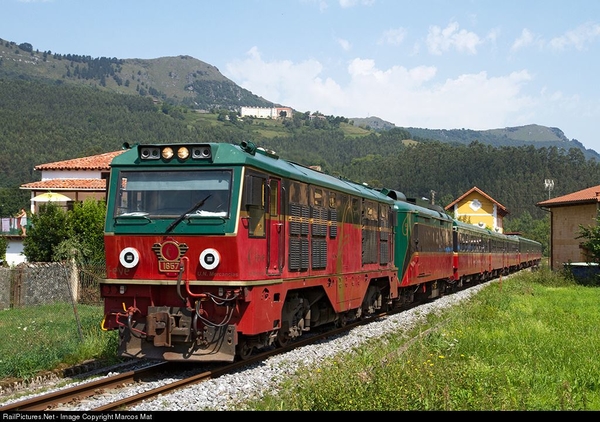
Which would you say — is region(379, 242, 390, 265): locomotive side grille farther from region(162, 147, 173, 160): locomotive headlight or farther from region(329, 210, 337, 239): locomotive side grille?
region(162, 147, 173, 160): locomotive headlight

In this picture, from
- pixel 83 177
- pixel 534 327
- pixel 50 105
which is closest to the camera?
pixel 534 327

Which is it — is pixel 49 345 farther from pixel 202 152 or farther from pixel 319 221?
pixel 319 221

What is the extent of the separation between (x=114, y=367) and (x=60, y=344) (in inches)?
108

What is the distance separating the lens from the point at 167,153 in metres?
11.3

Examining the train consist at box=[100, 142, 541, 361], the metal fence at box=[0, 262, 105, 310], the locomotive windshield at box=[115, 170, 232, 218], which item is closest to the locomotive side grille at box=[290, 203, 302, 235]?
the train consist at box=[100, 142, 541, 361]

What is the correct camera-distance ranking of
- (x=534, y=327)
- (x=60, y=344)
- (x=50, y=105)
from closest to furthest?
(x=60, y=344), (x=534, y=327), (x=50, y=105)

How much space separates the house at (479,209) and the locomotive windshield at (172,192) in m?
82.7

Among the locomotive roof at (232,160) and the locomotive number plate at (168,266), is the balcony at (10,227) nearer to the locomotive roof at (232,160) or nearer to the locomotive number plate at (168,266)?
the locomotive roof at (232,160)

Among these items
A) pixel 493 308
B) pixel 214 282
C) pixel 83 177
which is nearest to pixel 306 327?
pixel 214 282

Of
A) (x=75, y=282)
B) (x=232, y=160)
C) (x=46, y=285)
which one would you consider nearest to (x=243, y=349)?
(x=232, y=160)

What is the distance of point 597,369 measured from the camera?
1112 cm

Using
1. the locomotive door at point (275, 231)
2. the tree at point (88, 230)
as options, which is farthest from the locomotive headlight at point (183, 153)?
the tree at point (88, 230)

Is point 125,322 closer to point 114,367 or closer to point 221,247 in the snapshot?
point 114,367

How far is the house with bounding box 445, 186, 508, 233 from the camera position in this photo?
300 feet
